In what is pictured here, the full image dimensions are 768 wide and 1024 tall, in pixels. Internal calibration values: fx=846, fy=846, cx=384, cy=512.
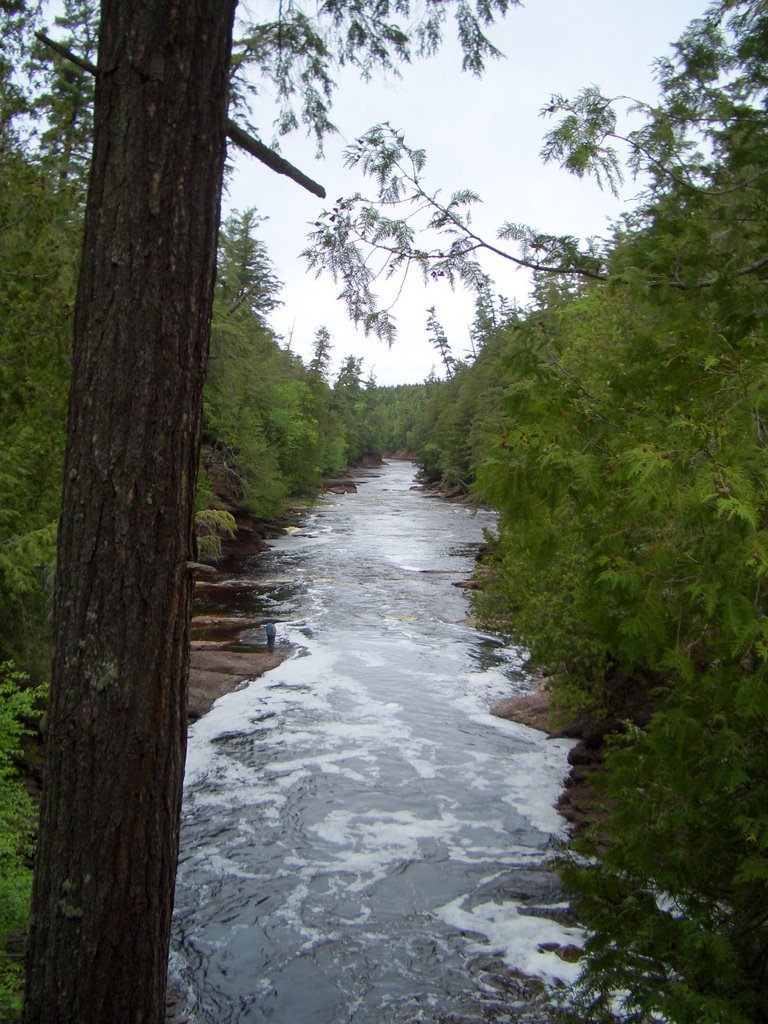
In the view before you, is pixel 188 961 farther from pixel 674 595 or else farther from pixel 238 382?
pixel 238 382

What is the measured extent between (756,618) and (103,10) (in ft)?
11.4

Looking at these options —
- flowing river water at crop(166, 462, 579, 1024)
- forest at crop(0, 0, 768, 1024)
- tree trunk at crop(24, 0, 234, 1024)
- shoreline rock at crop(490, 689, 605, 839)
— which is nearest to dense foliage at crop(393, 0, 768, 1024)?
forest at crop(0, 0, 768, 1024)

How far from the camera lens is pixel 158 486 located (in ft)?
10.6

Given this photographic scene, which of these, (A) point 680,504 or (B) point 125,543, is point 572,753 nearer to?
(A) point 680,504

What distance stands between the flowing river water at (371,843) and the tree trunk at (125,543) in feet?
15.6

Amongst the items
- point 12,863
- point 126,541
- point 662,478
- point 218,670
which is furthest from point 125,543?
point 218,670

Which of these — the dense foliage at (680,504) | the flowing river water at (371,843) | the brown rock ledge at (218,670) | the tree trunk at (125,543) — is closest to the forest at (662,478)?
the dense foliage at (680,504)

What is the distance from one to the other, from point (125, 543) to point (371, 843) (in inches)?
316

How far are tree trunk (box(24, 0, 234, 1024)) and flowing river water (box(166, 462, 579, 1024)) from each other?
4.76m

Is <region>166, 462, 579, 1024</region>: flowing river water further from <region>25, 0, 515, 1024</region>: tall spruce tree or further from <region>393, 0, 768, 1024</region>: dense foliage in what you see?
<region>25, 0, 515, 1024</region>: tall spruce tree

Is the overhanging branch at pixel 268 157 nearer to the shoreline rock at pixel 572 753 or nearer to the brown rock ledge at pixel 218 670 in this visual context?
the shoreline rock at pixel 572 753

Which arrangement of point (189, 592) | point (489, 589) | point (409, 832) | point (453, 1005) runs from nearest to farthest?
point (189, 592)
point (453, 1005)
point (409, 832)
point (489, 589)

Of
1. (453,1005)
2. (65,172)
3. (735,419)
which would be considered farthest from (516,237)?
(453,1005)

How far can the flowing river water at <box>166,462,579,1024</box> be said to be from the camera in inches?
298
